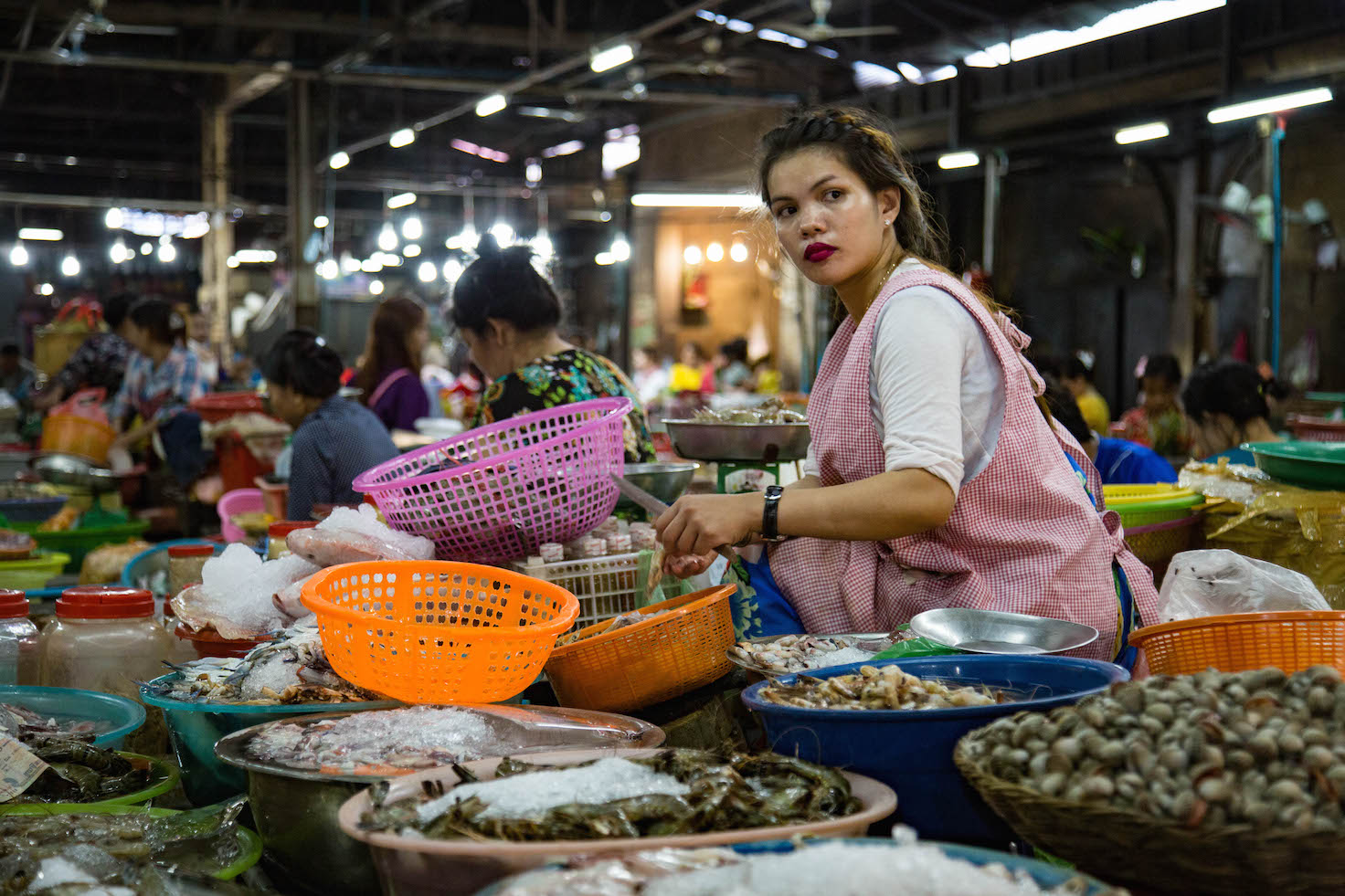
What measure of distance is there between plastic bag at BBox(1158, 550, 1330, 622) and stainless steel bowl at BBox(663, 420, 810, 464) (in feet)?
3.65

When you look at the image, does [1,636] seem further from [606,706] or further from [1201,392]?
[1201,392]

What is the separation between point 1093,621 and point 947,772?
0.90 metres

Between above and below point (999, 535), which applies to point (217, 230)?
above

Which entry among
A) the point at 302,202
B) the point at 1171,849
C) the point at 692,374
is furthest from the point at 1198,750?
the point at 692,374

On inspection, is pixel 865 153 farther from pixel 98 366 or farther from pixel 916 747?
pixel 98 366

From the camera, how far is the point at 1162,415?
8.51 meters

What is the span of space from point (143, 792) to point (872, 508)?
4.25 feet

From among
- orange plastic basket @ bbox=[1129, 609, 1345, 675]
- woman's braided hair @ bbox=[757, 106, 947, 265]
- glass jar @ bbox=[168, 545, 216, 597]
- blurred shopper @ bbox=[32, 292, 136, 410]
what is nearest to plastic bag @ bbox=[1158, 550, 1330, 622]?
orange plastic basket @ bbox=[1129, 609, 1345, 675]

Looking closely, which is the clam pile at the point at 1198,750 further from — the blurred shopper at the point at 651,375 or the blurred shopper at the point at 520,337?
the blurred shopper at the point at 651,375

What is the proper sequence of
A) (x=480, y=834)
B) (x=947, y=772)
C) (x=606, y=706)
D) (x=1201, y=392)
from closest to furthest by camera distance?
(x=480, y=834), (x=947, y=772), (x=606, y=706), (x=1201, y=392)

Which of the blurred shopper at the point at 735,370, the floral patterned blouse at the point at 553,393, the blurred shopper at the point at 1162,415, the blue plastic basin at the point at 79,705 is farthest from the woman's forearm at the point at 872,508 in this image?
the blurred shopper at the point at 735,370

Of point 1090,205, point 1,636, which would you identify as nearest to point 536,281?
point 1,636

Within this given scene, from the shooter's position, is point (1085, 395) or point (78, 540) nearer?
point (78, 540)

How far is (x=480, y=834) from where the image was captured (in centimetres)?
142
